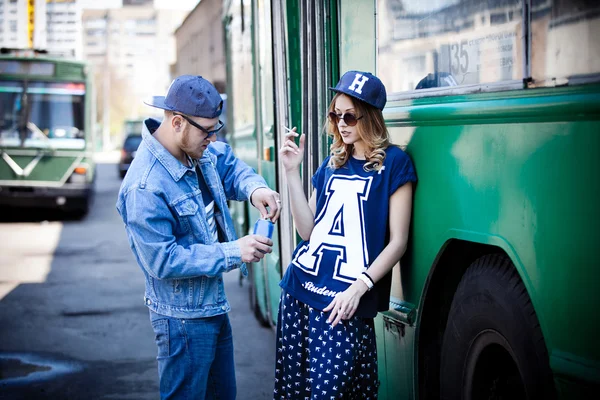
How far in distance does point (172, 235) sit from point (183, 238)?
4.7 inches

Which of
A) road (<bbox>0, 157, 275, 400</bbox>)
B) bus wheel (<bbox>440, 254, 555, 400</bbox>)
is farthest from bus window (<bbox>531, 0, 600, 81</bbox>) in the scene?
road (<bbox>0, 157, 275, 400</bbox>)

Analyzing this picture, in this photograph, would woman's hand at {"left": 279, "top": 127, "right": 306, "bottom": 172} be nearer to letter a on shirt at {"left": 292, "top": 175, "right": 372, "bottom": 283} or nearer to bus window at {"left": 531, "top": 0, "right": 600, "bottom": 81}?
letter a on shirt at {"left": 292, "top": 175, "right": 372, "bottom": 283}

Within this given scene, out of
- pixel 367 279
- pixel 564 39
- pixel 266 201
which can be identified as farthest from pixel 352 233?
pixel 564 39

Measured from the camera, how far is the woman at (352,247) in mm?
3059

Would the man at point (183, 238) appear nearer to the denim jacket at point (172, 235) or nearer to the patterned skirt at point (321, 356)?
the denim jacket at point (172, 235)

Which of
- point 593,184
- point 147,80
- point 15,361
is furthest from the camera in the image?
point 147,80

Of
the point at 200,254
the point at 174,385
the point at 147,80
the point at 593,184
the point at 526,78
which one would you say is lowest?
the point at 174,385

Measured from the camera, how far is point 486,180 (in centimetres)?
256

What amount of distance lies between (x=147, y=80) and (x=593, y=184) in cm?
14702

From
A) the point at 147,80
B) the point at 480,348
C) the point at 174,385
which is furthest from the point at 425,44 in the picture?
the point at 147,80

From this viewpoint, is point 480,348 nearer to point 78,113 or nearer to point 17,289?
point 17,289

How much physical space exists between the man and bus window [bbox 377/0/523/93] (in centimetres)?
79

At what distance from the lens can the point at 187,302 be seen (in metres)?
3.10

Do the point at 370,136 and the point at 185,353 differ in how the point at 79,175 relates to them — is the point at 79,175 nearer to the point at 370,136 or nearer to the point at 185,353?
the point at 185,353
